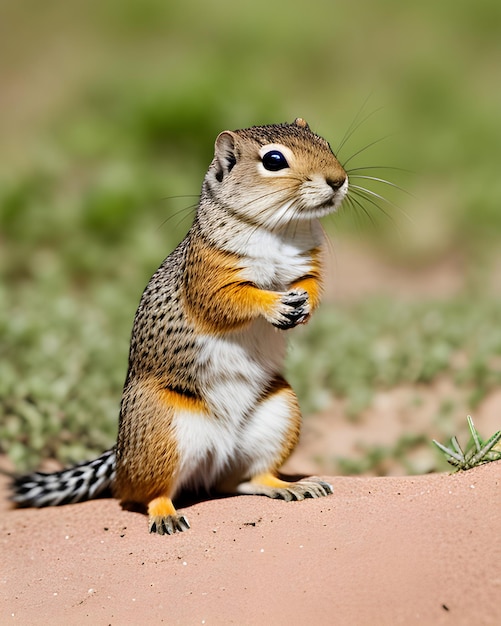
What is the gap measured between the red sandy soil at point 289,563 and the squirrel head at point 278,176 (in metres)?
1.21

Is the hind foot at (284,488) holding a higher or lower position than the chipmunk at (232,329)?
lower

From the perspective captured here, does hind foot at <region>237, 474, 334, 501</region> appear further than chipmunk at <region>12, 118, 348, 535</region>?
Yes

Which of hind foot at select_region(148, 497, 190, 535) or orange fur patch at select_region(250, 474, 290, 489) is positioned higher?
orange fur patch at select_region(250, 474, 290, 489)

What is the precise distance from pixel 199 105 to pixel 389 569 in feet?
26.6

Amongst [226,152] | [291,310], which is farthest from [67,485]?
[226,152]

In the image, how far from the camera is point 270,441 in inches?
165

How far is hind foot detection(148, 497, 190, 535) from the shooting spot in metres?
3.78

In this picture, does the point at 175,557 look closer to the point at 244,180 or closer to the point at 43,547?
the point at 43,547

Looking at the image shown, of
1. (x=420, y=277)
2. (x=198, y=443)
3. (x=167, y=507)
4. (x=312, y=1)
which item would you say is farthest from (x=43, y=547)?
(x=312, y=1)

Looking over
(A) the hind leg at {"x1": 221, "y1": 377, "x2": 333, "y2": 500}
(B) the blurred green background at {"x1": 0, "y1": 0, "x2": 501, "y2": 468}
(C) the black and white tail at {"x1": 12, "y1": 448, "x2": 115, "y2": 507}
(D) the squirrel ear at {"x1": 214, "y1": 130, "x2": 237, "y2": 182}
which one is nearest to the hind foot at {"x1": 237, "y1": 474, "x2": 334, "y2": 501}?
(A) the hind leg at {"x1": 221, "y1": 377, "x2": 333, "y2": 500}

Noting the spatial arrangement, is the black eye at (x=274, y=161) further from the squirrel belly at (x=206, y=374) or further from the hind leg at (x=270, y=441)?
the hind leg at (x=270, y=441)

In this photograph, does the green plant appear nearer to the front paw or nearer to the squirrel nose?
the front paw

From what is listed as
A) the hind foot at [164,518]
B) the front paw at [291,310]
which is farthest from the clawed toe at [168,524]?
the front paw at [291,310]

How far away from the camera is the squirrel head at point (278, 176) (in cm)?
375
